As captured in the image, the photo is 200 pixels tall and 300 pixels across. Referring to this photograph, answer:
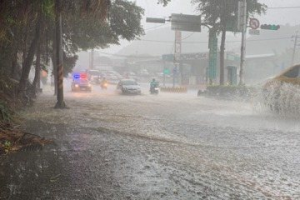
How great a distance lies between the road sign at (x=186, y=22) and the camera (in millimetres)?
31000

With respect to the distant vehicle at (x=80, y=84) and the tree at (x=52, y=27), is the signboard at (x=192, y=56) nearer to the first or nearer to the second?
the distant vehicle at (x=80, y=84)

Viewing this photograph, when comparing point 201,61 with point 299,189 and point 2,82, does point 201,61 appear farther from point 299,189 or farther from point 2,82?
point 299,189

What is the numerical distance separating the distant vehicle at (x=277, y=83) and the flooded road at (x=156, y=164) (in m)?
1.74

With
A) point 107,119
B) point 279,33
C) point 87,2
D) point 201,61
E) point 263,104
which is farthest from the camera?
point 279,33

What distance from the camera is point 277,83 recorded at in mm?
11828

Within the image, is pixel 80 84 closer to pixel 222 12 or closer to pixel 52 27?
pixel 222 12

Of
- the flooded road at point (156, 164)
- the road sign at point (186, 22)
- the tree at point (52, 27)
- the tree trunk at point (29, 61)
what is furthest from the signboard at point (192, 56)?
the flooded road at point (156, 164)

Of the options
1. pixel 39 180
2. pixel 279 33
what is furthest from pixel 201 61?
pixel 39 180

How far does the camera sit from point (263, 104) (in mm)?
12828

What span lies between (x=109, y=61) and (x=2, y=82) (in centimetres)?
8295

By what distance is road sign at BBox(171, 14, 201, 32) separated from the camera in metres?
31.0

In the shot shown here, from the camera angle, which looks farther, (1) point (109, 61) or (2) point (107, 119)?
(1) point (109, 61)

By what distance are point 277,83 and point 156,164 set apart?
7337 mm

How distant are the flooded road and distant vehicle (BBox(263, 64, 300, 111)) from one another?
1.74 m
